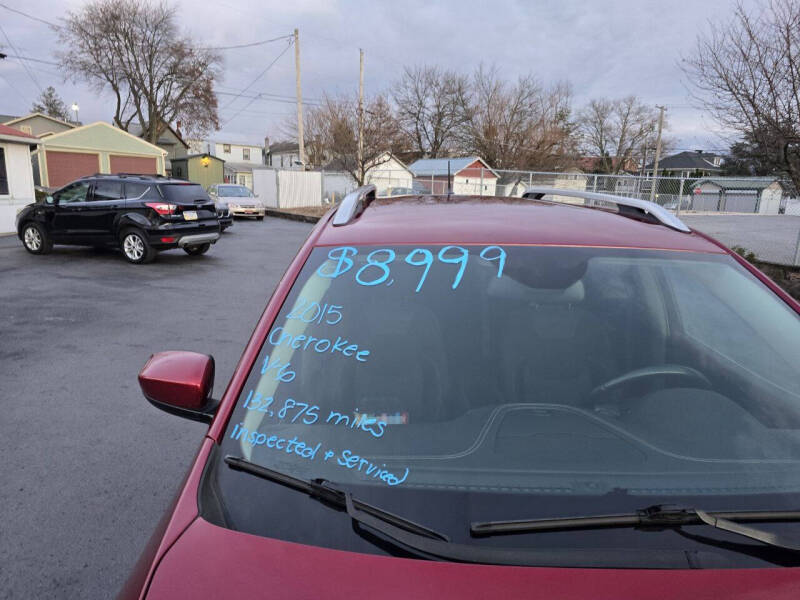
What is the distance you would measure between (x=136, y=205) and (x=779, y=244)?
15777 millimetres

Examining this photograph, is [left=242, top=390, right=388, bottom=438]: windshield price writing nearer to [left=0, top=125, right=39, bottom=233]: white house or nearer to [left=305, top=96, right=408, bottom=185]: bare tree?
[left=0, top=125, right=39, bottom=233]: white house

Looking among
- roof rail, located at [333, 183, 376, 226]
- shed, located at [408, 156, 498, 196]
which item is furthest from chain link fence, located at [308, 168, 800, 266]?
roof rail, located at [333, 183, 376, 226]

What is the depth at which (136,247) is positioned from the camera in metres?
12.0

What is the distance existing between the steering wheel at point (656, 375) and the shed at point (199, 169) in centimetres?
5333

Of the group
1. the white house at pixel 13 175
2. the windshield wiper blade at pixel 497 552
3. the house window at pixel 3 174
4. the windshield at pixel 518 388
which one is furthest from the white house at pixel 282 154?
the windshield wiper blade at pixel 497 552

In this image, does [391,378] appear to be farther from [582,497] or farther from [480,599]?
[480,599]

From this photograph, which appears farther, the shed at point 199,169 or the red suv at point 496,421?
the shed at point 199,169

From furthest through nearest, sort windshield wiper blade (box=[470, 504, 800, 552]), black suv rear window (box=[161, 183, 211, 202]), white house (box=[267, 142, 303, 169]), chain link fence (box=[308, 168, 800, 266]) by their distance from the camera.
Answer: white house (box=[267, 142, 303, 169]) < chain link fence (box=[308, 168, 800, 266]) < black suv rear window (box=[161, 183, 211, 202]) < windshield wiper blade (box=[470, 504, 800, 552])

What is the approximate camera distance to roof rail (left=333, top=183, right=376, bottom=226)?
211 centimetres

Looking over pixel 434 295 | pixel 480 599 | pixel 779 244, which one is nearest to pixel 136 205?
pixel 434 295

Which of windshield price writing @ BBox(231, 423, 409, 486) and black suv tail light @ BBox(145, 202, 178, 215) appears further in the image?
black suv tail light @ BBox(145, 202, 178, 215)

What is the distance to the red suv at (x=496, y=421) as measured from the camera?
44.0 inches

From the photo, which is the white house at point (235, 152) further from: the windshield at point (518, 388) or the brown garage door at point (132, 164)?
the windshield at point (518, 388)

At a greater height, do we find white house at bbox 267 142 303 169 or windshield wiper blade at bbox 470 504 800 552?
white house at bbox 267 142 303 169
